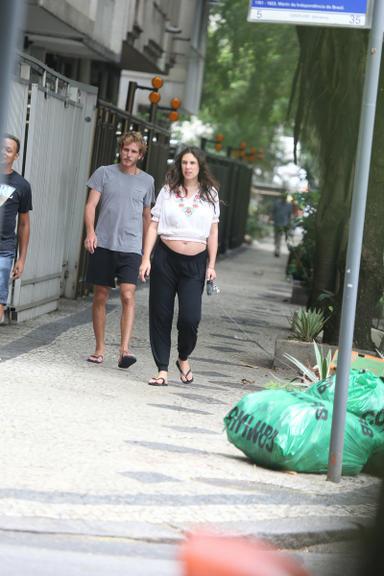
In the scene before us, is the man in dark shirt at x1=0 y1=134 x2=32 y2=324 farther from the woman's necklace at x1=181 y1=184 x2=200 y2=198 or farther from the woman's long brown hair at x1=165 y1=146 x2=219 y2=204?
the woman's necklace at x1=181 y1=184 x2=200 y2=198

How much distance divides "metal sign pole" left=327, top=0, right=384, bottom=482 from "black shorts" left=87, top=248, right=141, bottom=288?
3.94m

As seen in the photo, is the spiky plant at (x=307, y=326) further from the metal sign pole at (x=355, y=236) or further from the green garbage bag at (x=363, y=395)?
the metal sign pole at (x=355, y=236)

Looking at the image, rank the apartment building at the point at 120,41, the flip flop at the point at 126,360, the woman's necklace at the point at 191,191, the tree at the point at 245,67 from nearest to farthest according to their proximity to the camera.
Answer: the woman's necklace at the point at 191,191 < the flip flop at the point at 126,360 < the apartment building at the point at 120,41 < the tree at the point at 245,67

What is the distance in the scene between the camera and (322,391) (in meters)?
7.61

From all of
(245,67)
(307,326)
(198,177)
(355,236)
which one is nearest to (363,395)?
(355,236)

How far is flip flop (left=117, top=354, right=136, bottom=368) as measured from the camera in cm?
1042

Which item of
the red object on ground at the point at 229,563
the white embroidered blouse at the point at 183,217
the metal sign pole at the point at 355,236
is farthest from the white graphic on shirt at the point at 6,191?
the red object on ground at the point at 229,563

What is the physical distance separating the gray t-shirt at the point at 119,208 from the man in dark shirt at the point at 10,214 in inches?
26.5

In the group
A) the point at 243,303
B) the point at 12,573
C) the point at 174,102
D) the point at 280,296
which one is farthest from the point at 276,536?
the point at 280,296

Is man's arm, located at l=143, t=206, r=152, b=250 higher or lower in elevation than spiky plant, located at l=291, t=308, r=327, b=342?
higher

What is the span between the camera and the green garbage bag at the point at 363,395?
7438 mm

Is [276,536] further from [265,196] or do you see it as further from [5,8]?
[265,196]

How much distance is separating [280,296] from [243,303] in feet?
11.3

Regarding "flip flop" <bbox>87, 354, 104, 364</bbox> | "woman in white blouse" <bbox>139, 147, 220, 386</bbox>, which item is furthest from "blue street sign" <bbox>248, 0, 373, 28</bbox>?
"flip flop" <bbox>87, 354, 104, 364</bbox>
